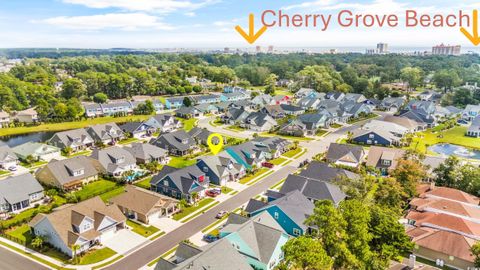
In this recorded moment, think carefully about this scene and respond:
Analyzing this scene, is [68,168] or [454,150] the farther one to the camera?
[454,150]

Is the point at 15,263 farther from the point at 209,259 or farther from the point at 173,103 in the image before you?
the point at 173,103

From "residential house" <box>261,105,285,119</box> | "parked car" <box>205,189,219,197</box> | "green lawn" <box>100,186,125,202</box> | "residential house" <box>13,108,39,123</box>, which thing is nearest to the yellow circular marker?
"parked car" <box>205,189,219,197</box>

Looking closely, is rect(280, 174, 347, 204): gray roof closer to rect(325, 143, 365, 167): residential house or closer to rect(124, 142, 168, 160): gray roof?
rect(325, 143, 365, 167): residential house

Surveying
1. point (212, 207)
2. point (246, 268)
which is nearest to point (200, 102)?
point (212, 207)

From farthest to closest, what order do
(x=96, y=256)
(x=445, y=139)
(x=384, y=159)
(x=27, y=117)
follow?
(x=27, y=117), (x=445, y=139), (x=384, y=159), (x=96, y=256)

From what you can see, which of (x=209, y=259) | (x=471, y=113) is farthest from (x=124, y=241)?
(x=471, y=113)
